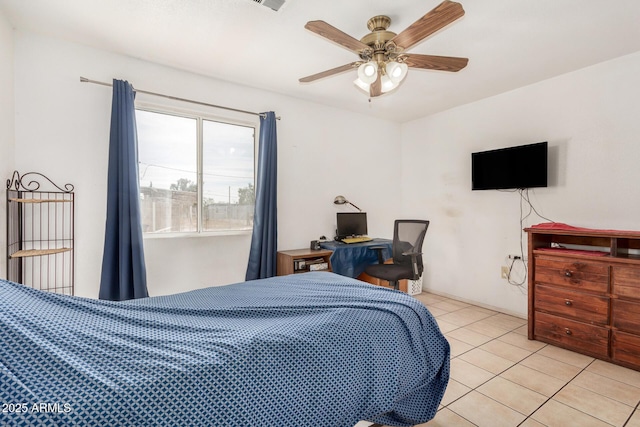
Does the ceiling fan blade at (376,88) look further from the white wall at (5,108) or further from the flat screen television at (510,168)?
the white wall at (5,108)

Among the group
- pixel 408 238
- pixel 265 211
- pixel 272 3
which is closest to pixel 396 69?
pixel 272 3

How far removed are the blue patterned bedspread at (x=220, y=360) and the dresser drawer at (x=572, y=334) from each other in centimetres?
190

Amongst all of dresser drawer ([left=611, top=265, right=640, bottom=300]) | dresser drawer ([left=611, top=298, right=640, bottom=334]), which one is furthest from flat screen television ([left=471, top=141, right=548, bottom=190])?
dresser drawer ([left=611, top=298, right=640, bottom=334])

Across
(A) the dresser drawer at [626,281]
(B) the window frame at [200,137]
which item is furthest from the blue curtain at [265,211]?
(A) the dresser drawer at [626,281]

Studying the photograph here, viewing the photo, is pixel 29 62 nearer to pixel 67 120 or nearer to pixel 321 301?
pixel 67 120

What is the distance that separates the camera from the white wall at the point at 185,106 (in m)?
2.38

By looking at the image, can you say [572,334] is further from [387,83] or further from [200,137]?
[200,137]

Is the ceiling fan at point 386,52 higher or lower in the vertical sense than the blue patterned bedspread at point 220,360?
higher

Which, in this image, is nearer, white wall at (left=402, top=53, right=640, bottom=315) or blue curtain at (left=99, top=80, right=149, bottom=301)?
blue curtain at (left=99, top=80, right=149, bottom=301)

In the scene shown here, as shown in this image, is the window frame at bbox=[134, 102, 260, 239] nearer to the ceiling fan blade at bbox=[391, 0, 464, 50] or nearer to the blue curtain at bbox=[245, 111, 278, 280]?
the blue curtain at bbox=[245, 111, 278, 280]

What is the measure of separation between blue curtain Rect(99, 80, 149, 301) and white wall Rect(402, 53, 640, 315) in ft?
12.0

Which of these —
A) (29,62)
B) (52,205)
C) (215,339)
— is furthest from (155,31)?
(215,339)

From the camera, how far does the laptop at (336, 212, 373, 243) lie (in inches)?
152

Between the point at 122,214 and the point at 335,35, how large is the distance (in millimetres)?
2189
